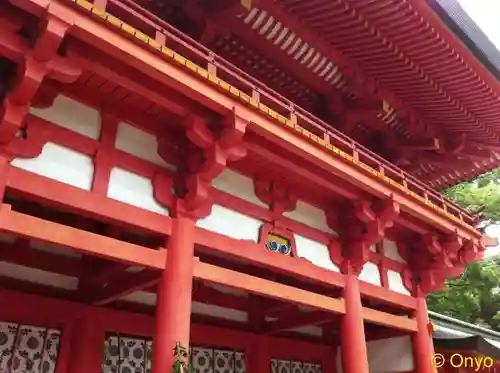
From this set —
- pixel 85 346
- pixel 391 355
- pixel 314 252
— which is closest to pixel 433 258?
pixel 391 355

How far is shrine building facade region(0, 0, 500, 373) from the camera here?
13.5 feet

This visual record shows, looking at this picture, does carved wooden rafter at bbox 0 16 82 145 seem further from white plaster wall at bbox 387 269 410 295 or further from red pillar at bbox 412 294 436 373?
red pillar at bbox 412 294 436 373

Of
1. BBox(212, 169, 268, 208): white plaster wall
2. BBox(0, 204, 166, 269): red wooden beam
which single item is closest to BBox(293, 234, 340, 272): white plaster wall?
BBox(212, 169, 268, 208): white plaster wall

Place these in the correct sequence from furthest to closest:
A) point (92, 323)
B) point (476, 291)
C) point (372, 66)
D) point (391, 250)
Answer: point (476, 291) < point (391, 250) < point (372, 66) < point (92, 323)

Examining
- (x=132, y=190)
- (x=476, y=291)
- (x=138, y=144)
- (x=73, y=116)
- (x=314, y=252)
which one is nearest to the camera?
(x=73, y=116)

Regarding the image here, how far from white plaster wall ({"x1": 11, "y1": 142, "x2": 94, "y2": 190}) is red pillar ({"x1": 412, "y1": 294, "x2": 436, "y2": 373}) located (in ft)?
17.3

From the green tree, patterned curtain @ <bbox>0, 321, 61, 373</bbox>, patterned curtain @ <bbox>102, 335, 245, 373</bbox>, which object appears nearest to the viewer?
patterned curtain @ <bbox>0, 321, 61, 373</bbox>

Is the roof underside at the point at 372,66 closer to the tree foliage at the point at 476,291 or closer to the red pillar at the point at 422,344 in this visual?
the red pillar at the point at 422,344

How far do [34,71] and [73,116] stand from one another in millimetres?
832

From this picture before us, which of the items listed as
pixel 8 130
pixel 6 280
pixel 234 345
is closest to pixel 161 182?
pixel 8 130

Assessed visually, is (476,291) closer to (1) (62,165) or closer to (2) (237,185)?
(2) (237,185)

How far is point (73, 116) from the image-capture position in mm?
4555

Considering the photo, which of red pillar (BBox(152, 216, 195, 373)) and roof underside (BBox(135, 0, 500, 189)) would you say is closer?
red pillar (BBox(152, 216, 195, 373))

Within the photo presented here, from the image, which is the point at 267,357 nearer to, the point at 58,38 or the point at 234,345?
the point at 234,345
